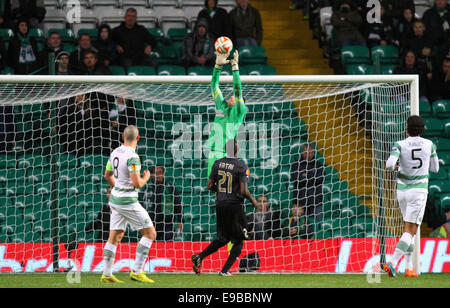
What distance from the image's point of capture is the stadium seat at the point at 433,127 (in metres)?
13.1

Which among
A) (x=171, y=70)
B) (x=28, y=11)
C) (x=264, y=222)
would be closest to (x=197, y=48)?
(x=171, y=70)

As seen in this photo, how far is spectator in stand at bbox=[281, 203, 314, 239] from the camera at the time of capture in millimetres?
10891

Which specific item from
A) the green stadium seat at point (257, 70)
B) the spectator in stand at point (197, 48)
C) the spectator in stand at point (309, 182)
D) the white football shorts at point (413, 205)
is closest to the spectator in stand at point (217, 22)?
the spectator in stand at point (197, 48)

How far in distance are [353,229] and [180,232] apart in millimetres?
2476

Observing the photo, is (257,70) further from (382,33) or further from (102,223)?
(102,223)

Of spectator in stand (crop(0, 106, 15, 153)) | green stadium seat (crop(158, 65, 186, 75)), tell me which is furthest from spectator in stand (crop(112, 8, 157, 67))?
spectator in stand (crop(0, 106, 15, 153))

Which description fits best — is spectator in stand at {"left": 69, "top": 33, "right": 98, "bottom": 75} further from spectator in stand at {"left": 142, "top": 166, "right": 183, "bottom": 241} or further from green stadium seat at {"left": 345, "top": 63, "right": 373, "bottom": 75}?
green stadium seat at {"left": 345, "top": 63, "right": 373, "bottom": 75}

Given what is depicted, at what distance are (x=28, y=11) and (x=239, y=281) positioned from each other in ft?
24.6

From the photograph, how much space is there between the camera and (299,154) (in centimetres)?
1148

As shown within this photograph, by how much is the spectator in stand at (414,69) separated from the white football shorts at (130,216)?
622 cm

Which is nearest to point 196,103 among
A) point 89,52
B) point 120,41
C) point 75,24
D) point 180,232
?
point 180,232

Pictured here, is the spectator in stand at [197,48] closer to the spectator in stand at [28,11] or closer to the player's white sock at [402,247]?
the spectator in stand at [28,11]

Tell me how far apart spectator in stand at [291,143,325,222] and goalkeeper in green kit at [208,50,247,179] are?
1915 mm

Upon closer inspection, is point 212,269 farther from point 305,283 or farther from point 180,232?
point 305,283
